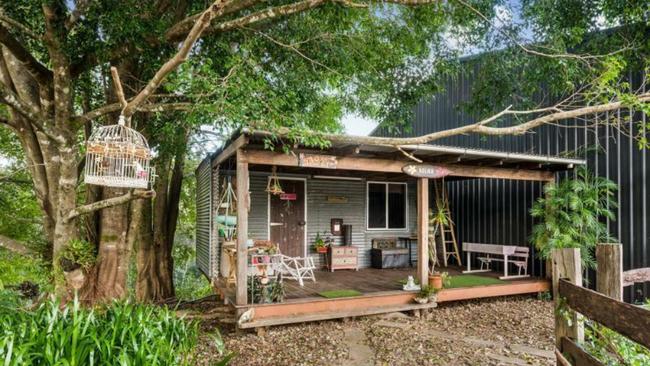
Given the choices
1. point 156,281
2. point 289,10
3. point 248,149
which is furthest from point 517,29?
point 156,281

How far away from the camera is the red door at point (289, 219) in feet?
29.3

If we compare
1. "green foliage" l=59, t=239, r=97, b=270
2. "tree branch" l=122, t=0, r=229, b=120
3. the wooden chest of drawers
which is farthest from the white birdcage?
the wooden chest of drawers

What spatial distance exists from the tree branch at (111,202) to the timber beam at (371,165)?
5.80 feet

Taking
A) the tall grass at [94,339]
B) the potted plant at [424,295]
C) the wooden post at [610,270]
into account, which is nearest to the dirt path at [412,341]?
the potted plant at [424,295]

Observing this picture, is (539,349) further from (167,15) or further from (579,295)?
(167,15)

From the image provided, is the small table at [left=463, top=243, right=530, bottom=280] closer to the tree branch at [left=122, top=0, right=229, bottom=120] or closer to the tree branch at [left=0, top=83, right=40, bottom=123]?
the tree branch at [left=122, top=0, right=229, bottom=120]

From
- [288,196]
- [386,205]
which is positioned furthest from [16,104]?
[386,205]

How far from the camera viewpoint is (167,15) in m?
6.34

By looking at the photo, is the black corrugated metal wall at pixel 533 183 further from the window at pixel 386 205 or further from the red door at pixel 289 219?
the red door at pixel 289 219

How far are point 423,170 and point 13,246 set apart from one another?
5799 millimetres

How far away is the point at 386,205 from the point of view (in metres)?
10.3

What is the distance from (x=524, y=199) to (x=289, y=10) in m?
6.97

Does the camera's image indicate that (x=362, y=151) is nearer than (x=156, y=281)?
Yes

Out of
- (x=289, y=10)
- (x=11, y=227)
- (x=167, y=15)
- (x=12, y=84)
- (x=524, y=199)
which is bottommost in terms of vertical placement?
(x=11, y=227)
